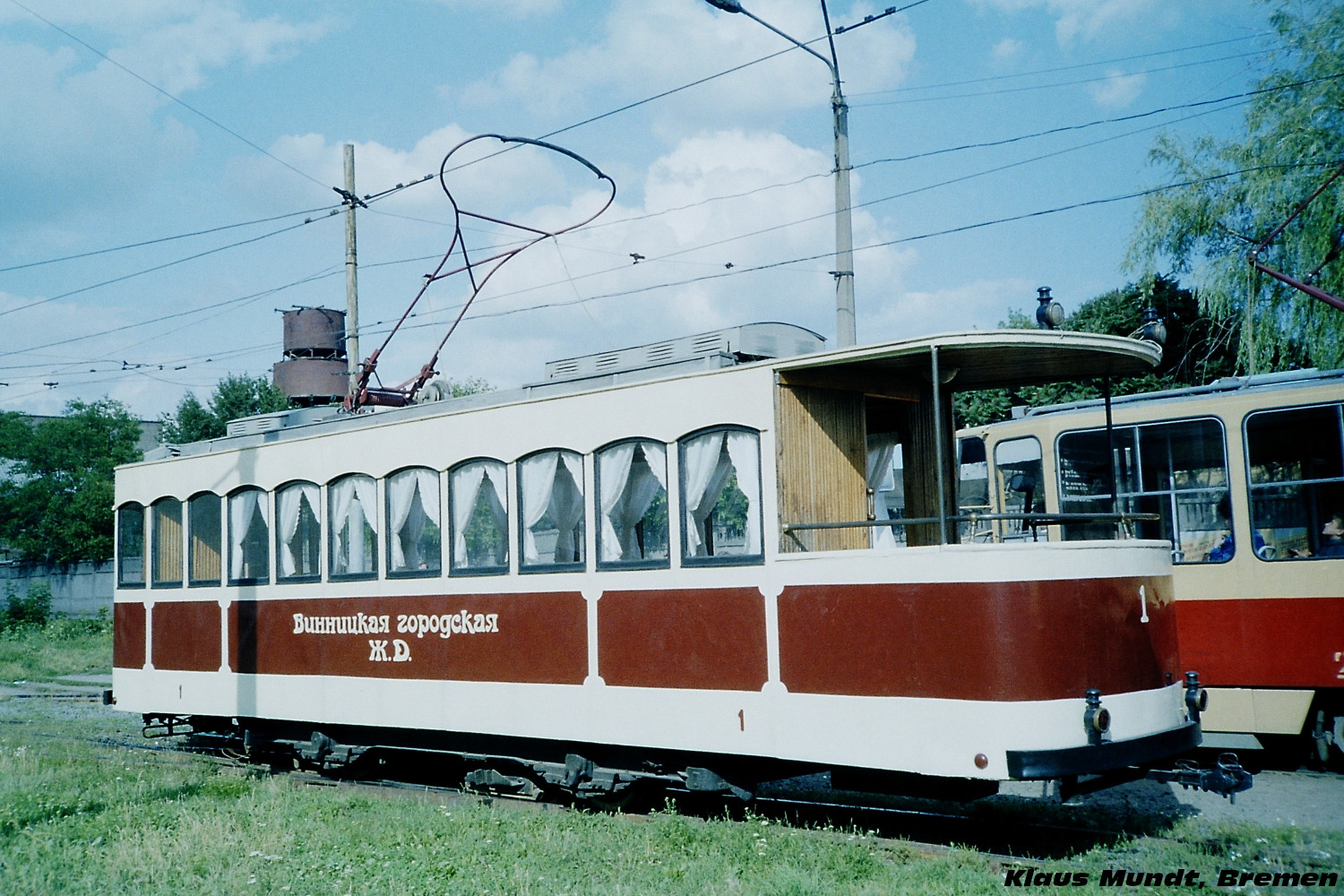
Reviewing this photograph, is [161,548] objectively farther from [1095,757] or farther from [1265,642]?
[1265,642]

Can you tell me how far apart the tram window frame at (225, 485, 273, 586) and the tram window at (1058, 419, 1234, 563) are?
7205 millimetres

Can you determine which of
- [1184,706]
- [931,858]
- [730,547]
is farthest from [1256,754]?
[730,547]

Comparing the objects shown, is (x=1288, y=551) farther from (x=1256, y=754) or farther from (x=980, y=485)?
(x=980, y=485)

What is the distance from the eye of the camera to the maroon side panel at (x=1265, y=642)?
9.18m

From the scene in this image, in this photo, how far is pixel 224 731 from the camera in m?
12.1

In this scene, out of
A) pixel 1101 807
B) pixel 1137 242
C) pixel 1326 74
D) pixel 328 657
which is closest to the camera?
pixel 1101 807

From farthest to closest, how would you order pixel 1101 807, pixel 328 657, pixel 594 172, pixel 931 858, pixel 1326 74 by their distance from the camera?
1. pixel 1326 74
2. pixel 594 172
3. pixel 328 657
4. pixel 1101 807
5. pixel 931 858

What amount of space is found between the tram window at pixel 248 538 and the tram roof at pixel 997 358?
5854mm

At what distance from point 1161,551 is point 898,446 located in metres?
2.06

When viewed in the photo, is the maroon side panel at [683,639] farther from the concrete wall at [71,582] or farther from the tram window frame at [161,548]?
the concrete wall at [71,582]

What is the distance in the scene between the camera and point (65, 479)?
36656mm

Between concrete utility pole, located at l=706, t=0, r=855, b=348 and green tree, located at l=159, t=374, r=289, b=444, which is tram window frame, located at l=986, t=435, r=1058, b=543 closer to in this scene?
concrete utility pole, located at l=706, t=0, r=855, b=348

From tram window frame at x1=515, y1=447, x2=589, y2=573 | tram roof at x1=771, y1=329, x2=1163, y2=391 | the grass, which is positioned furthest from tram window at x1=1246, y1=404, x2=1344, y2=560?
tram window frame at x1=515, y1=447, x2=589, y2=573

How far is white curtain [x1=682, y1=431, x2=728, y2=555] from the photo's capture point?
7902 mm
